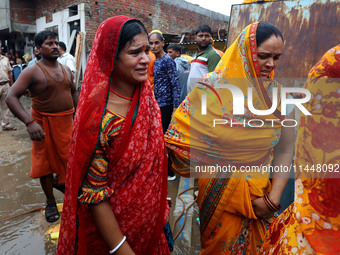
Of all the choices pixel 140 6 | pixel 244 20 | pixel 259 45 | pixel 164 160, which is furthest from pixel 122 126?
pixel 140 6

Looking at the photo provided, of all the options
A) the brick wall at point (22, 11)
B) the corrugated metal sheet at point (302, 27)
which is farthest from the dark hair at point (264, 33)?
the brick wall at point (22, 11)

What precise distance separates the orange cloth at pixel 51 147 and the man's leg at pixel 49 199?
95 millimetres

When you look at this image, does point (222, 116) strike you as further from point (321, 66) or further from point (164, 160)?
point (321, 66)

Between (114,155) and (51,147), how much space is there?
6.55 ft

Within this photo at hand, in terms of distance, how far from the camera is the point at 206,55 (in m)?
4.11

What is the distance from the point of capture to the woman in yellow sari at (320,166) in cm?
83

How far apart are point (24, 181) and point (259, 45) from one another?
150 inches

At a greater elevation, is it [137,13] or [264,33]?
[137,13]

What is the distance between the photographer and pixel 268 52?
1448 mm

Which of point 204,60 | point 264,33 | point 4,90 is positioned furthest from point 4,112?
point 264,33

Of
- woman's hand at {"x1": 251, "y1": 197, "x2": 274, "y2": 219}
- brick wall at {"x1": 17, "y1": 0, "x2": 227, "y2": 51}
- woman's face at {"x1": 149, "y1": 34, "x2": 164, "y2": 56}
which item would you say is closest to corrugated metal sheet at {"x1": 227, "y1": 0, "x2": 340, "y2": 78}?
woman's face at {"x1": 149, "y1": 34, "x2": 164, "y2": 56}

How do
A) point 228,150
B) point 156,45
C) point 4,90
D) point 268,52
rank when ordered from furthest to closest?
point 4,90, point 156,45, point 228,150, point 268,52

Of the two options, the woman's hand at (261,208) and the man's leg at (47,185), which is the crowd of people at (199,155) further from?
the man's leg at (47,185)

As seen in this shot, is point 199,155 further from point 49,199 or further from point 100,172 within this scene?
point 49,199
